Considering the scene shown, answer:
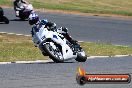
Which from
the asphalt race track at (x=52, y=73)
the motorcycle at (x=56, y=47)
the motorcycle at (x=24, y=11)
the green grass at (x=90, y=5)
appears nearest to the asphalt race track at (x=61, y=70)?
the asphalt race track at (x=52, y=73)

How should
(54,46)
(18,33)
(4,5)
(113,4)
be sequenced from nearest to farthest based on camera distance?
(54,46)
(18,33)
(4,5)
(113,4)

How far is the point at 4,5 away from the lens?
1602 inches

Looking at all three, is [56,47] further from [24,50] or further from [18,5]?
[18,5]

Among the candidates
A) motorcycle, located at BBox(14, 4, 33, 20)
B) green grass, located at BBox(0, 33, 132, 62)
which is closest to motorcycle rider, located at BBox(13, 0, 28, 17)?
motorcycle, located at BBox(14, 4, 33, 20)

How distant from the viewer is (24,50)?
57.4 ft

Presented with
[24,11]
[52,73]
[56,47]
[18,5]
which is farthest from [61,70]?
[18,5]

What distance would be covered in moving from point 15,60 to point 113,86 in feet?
18.3

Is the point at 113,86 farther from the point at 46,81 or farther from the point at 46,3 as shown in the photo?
the point at 46,3

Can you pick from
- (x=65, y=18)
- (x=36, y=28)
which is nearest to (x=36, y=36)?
(x=36, y=28)

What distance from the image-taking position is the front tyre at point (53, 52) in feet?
46.2

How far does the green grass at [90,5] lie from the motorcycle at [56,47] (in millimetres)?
24771

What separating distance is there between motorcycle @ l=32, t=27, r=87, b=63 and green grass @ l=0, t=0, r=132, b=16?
975 inches

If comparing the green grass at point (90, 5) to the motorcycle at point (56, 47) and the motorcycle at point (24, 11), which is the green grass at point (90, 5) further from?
the motorcycle at point (56, 47)

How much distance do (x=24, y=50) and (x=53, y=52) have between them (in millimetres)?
3558
